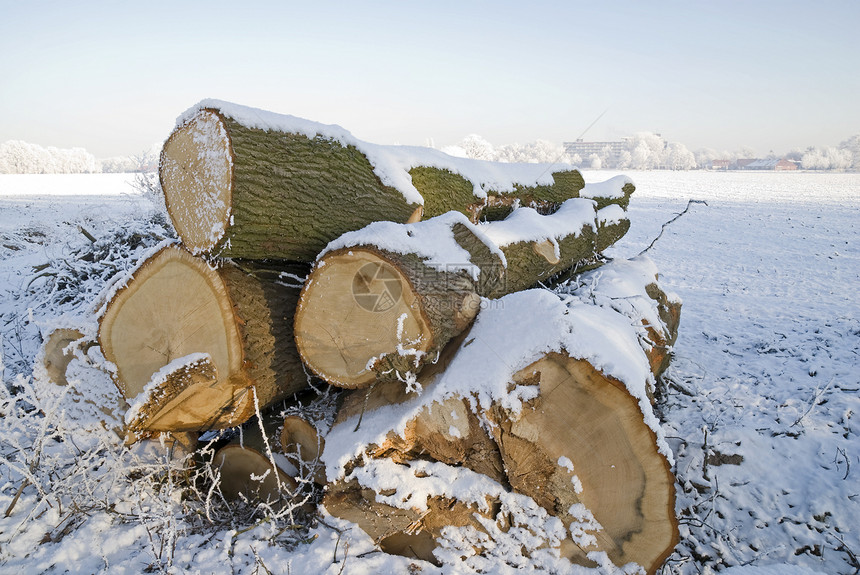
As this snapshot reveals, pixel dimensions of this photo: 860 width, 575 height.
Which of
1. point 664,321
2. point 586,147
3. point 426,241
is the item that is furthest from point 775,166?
point 426,241

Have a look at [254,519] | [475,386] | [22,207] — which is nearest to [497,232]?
[475,386]

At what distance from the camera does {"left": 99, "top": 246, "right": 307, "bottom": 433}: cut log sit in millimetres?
2256

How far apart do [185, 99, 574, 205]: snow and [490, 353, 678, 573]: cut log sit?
1.57 m

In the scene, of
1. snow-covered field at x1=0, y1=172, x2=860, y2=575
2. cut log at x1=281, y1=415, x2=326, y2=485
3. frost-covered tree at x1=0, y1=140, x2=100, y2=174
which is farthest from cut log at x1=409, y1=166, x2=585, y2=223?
frost-covered tree at x1=0, y1=140, x2=100, y2=174

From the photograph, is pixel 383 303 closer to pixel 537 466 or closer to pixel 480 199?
pixel 537 466

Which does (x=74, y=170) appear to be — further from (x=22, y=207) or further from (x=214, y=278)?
(x=214, y=278)

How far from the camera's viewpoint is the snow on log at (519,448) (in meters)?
1.90

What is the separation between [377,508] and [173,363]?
4.30 ft

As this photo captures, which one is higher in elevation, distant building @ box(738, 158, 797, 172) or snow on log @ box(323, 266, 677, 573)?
distant building @ box(738, 158, 797, 172)

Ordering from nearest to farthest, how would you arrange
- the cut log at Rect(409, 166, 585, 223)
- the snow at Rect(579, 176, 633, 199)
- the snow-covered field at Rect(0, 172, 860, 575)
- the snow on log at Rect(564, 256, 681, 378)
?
the snow-covered field at Rect(0, 172, 860, 575)
the snow on log at Rect(564, 256, 681, 378)
the cut log at Rect(409, 166, 585, 223)
the snow at Rect(579, 176, 633, 199)

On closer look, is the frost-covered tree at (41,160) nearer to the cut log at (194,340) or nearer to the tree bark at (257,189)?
the cut log at (194,340)

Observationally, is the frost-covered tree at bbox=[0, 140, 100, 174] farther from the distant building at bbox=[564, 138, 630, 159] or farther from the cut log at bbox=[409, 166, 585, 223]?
the cut log at bbox=[409, 166, 585, 223]

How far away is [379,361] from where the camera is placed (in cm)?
214

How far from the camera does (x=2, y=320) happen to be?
15.5ft
